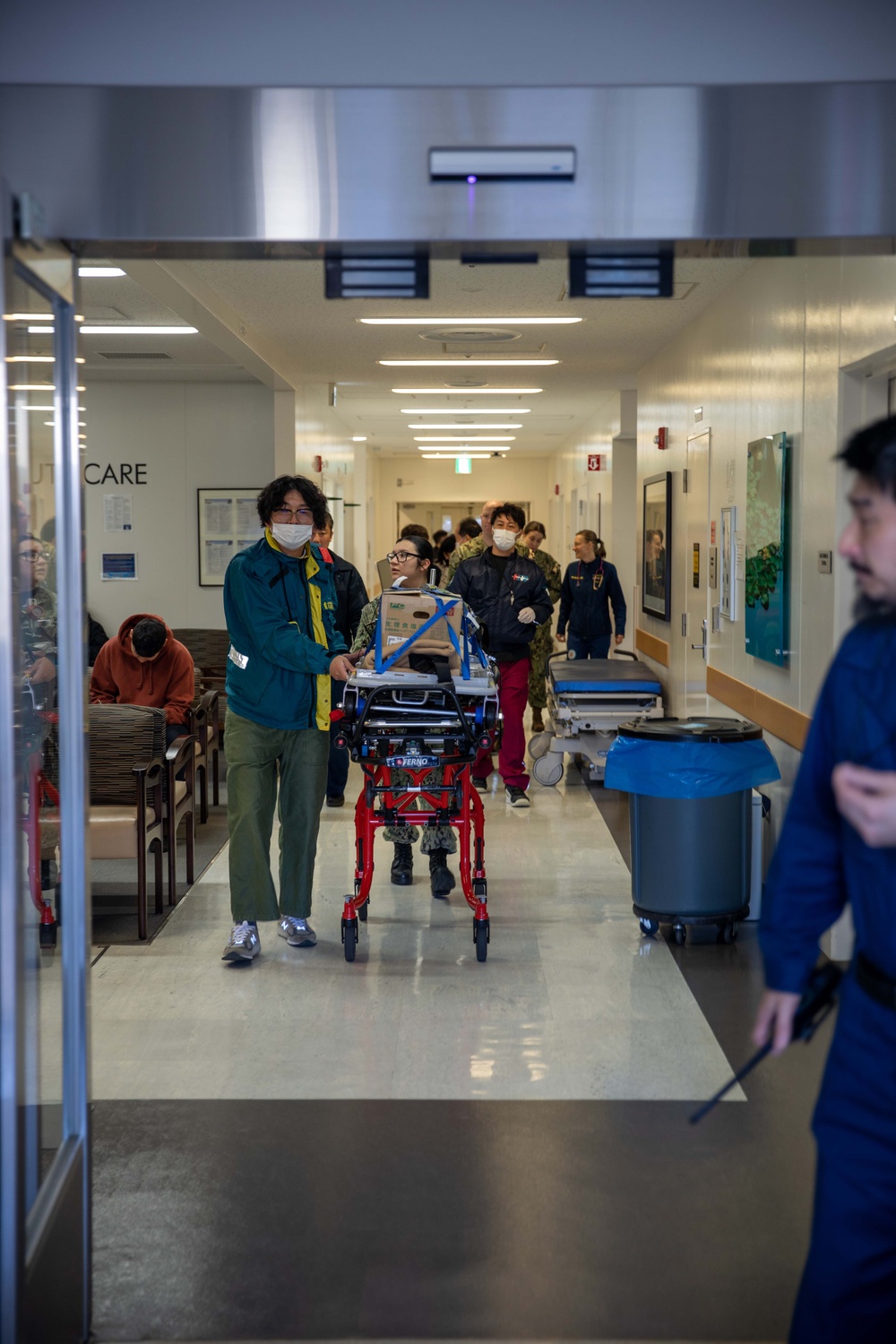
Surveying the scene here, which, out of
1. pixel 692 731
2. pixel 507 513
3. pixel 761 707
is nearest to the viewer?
pixel 692 731

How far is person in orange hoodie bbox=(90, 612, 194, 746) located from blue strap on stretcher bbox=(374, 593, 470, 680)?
205cm

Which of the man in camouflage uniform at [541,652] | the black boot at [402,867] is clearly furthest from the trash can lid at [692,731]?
the man in camouflage uniform at [541,652]

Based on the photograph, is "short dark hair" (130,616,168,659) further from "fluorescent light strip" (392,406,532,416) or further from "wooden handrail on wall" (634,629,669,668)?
"fluorescent light strip" (392,406,532,416)

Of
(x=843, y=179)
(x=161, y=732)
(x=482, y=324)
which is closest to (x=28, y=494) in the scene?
(x=843, y=179)

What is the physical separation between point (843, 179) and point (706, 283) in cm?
449

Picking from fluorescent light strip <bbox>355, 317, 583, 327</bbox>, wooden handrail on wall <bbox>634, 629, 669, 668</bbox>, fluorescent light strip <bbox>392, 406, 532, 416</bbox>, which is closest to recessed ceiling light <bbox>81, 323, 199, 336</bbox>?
fluorescent light strip <bbox>355, 317, 583, 327</bbox>

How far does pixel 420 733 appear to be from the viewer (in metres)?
4.47

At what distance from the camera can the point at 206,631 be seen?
10.4 metres

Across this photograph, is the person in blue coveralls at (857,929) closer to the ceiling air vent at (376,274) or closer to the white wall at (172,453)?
the ceiling air vent at (376,274)

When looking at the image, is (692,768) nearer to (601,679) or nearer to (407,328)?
(601,679)

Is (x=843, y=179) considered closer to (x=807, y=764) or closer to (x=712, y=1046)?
(x=807, y=764)

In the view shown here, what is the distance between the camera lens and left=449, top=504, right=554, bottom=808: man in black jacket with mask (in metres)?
7.40

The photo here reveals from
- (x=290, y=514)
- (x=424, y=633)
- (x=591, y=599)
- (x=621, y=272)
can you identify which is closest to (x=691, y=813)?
(x=424, y=633)

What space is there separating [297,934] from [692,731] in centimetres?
173
